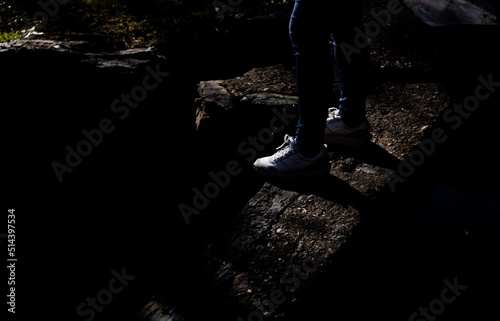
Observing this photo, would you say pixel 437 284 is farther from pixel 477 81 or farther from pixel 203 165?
pixel 203 165

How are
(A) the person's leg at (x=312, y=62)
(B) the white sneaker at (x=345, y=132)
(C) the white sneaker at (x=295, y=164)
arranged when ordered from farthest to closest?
(B) the white sneaker at (x=345, y=132), (C) the white sneaker at (x=295, y=164), (A) the person's leg at (x=312, y=62)

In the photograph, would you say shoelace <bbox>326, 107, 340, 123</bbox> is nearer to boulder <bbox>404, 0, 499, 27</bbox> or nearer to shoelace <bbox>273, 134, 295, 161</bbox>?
shoelace <bbox>273, 134, 295, 161</bbox>

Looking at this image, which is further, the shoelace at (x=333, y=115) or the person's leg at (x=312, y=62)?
the shoelace at (x=333, y=115)

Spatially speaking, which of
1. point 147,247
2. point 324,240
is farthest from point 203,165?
point 324,240

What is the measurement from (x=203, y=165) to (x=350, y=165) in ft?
3.63

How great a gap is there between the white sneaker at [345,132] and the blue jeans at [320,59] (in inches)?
5.9

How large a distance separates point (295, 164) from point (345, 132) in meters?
0.38

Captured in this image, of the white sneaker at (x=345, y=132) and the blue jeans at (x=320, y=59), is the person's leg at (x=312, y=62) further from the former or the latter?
the white sneaker at (x=345, y=132)

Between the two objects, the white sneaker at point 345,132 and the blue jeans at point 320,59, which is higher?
the blue jeans at point 320,59

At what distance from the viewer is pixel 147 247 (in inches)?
102

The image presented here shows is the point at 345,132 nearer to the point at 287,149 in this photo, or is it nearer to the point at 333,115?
the point at 333,115

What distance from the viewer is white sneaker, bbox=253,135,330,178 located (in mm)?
1751

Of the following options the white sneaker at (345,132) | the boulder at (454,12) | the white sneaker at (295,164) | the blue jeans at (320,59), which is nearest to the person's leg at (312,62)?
the blue jeans at (320,59)

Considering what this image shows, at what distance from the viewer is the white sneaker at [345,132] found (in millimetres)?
1955
